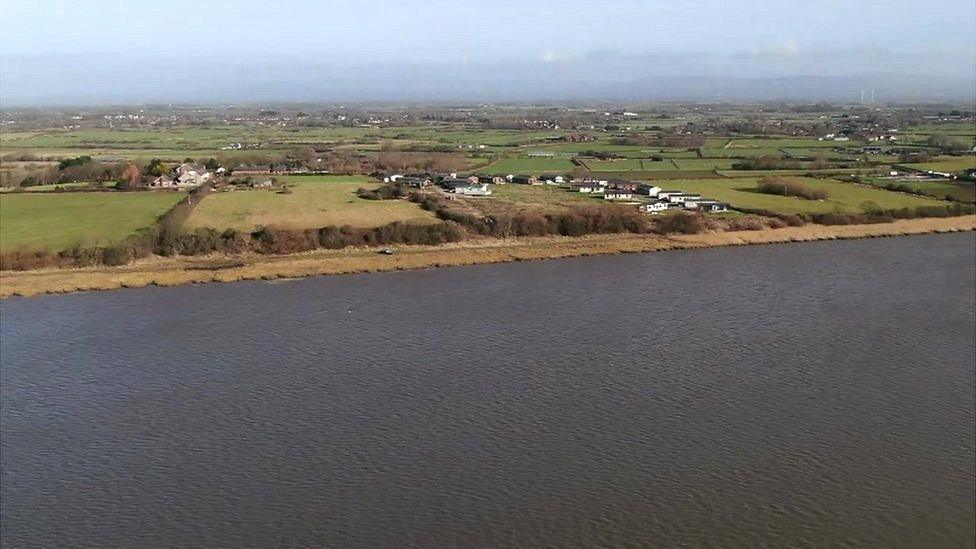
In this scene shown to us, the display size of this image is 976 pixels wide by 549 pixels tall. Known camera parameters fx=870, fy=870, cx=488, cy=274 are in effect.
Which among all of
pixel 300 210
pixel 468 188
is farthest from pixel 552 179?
pixel 300 210

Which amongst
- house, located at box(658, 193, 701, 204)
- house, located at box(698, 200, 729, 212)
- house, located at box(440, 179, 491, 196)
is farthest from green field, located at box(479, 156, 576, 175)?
house, located at box(698, 200, 729, 212)

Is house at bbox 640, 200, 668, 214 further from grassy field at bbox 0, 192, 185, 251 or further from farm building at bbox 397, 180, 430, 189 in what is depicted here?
grassy field at bbox 0, 192, 185, 251

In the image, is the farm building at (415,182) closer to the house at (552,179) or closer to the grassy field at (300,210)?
the grassy field at (300,210)

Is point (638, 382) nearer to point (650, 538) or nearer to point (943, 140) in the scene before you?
point (650, 538)

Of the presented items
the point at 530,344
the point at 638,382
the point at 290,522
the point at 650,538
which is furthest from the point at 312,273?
the point at 650,538

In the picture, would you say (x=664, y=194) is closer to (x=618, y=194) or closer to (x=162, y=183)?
(x=618, y=194)

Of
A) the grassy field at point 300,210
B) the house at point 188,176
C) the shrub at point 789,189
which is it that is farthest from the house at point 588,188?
the house at point 188,176
